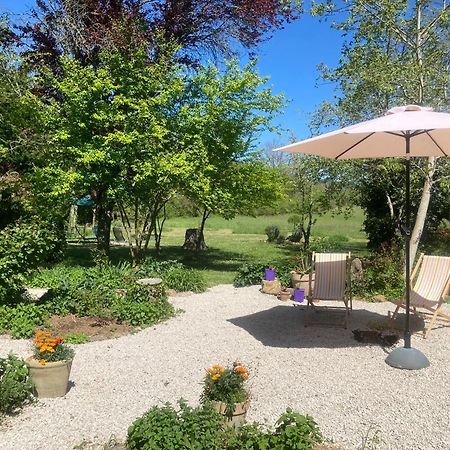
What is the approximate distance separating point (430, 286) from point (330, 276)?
1380 mm

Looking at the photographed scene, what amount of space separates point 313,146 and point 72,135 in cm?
695

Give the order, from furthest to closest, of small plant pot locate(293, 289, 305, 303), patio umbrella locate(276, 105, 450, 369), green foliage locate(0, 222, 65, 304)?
small plant pot locate(293, 289, 305, 303)
green foliage locate(0, 222, 65, 304)
patio umbrella locate(276, 105, 450, 369)

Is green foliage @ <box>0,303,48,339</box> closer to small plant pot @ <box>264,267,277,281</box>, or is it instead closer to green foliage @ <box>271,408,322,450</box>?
small plant pot @ <box>264,267,277,281</box>

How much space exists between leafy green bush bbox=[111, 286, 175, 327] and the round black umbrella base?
11.3 feet

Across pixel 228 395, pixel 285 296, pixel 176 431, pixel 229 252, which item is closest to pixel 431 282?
pixel 285 296

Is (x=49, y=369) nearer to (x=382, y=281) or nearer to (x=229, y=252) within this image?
(x=382, y=281)

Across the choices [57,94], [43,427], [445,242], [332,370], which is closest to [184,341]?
[332,370]

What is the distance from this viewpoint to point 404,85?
30.1 ft

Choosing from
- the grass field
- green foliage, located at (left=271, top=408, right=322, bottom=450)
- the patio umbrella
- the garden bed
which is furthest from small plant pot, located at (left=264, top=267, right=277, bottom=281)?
green foliage, located at (left=271, top=408, right=322, bottom=450)

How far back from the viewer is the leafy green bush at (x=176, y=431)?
3.03 meters

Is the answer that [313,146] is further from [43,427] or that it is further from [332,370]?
[43,427]

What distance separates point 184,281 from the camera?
32.3 feet

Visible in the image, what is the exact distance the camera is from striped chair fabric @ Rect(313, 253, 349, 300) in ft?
23.6

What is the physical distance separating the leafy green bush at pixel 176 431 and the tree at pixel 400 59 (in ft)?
23.9
